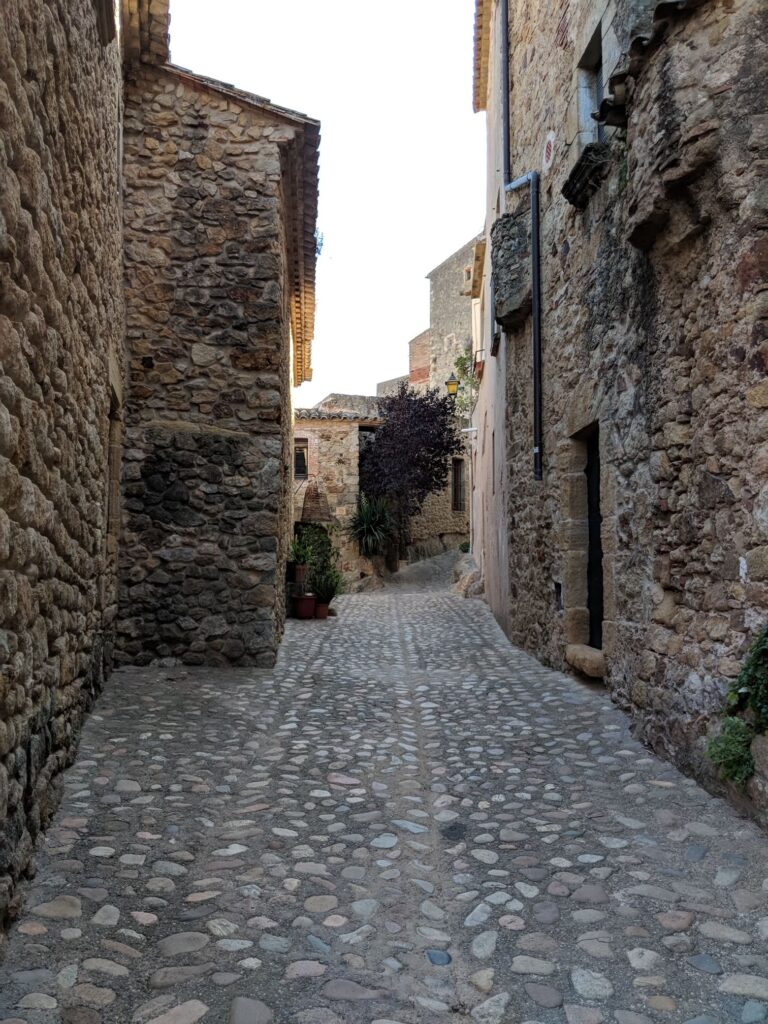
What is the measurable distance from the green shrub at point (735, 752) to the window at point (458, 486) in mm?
20830

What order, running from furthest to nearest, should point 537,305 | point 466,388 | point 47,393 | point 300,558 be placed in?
point 466,388 → point 300,558 → point 537,305 → point 47,393

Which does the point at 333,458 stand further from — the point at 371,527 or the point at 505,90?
the point at 505,90

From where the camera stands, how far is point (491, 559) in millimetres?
11211

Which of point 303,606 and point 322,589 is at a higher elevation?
point 322,589

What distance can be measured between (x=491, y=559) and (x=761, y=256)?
26.9 ft

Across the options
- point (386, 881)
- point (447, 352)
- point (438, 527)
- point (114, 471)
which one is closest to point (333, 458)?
point (438, 527)

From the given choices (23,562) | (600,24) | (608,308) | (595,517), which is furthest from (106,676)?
(600,24)

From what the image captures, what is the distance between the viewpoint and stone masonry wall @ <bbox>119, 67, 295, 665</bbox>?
6656 millimetres

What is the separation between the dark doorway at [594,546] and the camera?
6.00 meters

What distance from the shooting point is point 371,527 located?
18.4 m

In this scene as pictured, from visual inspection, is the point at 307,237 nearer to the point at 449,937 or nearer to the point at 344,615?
the point at 344,615

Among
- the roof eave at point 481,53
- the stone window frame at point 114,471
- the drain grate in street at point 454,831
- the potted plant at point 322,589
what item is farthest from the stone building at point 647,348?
the potted plant at point 322,589

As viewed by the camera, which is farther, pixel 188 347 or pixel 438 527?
pixel 438 527

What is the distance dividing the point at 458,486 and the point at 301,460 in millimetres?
6629
